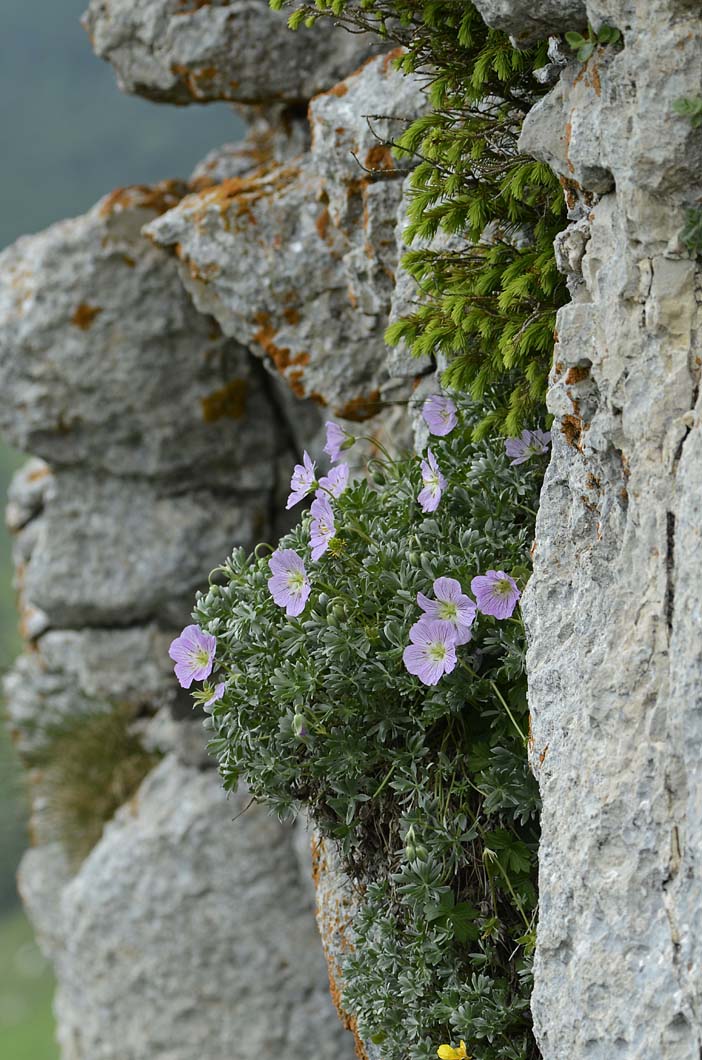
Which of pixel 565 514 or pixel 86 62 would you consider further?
pixel 86 62

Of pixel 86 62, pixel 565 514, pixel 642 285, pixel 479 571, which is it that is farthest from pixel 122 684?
pixel 86 62

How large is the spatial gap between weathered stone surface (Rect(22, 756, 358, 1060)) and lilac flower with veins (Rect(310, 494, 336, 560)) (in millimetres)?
2984

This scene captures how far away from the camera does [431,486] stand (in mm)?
2602

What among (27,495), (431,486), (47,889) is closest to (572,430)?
(431,486)

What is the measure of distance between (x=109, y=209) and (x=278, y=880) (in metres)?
3.51

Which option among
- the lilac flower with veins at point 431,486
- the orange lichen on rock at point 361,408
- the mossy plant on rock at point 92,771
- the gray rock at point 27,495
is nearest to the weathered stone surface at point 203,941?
the mossy plant on rock at point 92,771

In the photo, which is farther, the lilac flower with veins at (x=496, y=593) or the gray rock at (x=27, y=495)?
the gray rock at (x=27, y=495)

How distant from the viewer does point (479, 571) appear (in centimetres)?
249

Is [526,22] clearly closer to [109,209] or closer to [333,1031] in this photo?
[109,209]

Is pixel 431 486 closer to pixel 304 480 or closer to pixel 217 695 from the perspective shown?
pixel 304 480

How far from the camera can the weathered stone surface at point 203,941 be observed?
4969 mm

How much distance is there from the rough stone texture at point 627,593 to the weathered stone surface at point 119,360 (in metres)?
3.08

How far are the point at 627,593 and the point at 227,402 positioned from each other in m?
3.47

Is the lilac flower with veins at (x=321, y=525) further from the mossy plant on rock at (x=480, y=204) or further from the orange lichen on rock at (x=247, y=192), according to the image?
the orange lichen on rock at (x=247, y=192)
